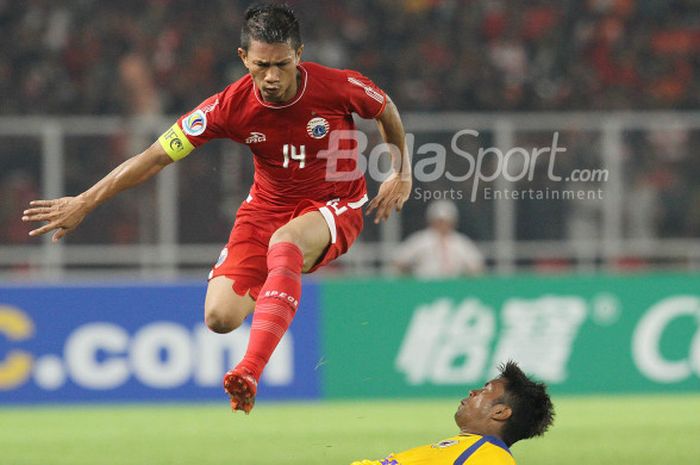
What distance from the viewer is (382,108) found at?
729 centimetres

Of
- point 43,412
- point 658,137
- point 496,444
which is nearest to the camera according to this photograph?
point 496,444

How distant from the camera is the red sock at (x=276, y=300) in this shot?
6.47 m

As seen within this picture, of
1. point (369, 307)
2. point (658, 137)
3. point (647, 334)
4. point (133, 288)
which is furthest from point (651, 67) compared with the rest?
point (133, 288)

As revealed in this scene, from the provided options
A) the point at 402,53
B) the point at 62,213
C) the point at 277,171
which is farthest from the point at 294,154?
the point at 402,53

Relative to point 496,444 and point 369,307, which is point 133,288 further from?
point 496,444

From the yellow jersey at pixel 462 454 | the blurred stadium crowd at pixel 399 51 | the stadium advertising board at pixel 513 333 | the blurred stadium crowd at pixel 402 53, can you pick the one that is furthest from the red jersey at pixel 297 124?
the blurred stadium crowd at pixel 399 51

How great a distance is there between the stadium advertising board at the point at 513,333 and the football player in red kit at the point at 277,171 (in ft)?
17.2

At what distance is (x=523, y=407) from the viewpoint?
20.6 feet

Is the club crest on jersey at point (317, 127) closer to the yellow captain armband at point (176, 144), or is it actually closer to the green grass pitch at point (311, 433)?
the yellow captain armband at point (176, 144)

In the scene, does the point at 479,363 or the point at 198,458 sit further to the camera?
the point at 479,363

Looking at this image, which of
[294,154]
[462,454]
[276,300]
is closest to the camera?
[462,454]

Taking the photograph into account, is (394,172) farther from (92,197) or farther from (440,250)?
(440,250)

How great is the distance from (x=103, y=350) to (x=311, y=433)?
284 centimetres

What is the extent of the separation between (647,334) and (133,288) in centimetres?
479
